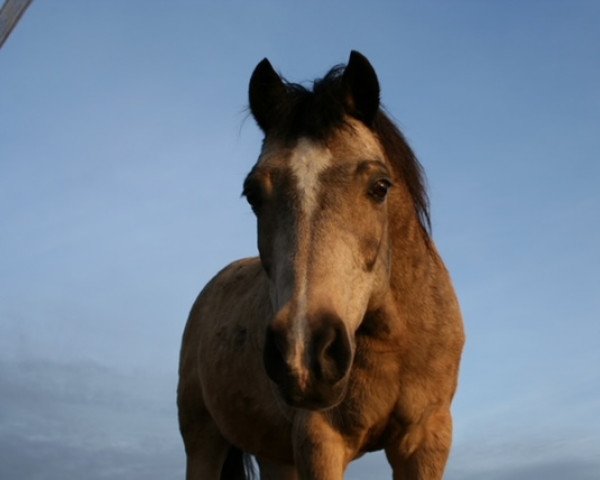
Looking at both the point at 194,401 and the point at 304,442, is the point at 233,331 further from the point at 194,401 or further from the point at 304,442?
the point at 304,442

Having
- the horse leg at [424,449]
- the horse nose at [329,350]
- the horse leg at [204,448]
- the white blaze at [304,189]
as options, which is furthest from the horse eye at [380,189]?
the horse leg at [204,448]

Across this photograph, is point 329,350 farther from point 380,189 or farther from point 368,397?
point 368,397

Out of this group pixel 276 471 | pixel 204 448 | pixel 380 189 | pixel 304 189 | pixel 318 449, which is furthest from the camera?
pixel 204 448

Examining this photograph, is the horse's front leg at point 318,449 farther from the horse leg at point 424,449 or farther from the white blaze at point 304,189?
the white blaze at point 304,189

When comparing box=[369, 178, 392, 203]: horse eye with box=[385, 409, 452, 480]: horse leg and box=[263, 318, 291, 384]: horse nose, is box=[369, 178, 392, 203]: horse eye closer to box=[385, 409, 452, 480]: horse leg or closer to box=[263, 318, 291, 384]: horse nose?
box=[263, 318, 291, 384]: horse nose

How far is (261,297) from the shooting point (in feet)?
21.1

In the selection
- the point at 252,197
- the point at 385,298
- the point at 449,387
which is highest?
the point at 252,197

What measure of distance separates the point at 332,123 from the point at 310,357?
1435mm

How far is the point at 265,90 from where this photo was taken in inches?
207

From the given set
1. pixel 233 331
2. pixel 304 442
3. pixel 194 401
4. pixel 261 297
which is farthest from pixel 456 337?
pixel 194 401

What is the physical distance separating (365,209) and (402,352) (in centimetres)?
106

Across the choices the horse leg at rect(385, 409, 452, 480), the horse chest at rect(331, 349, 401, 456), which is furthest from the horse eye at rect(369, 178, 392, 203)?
the horse leg at rect(385, 409, 452, 480)

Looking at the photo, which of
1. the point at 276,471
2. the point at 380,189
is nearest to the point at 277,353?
the point at 380,189

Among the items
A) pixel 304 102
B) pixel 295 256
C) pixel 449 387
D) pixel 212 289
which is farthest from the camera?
pixel 212 289
